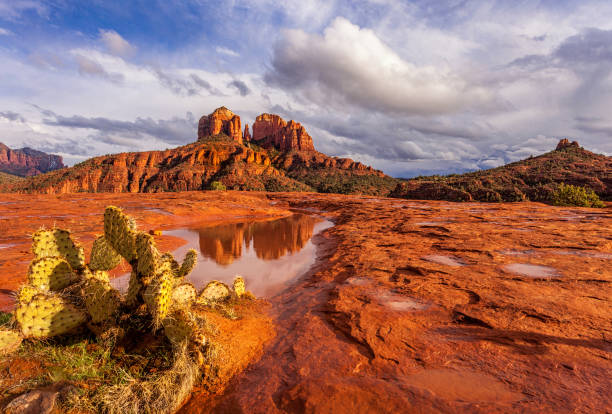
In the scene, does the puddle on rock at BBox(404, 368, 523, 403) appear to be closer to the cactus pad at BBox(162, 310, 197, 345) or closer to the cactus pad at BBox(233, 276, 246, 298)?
the cactus pad at BBox(162, 310, 197, 345)

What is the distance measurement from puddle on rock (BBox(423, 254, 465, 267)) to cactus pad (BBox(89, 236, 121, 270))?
344 inches

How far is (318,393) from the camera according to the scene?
11.1 ft

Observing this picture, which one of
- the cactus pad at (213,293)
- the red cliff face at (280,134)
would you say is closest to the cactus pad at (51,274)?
the cactus pad at (213,293)

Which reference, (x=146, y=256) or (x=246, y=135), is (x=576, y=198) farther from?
(x=246, y=135)

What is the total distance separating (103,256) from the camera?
4.56 m

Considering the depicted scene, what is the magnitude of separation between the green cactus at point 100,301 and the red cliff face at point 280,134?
12314cm

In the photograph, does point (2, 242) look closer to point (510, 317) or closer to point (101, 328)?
point (101, 328)

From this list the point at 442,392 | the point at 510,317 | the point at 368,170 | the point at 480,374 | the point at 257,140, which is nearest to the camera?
the point at 442,392

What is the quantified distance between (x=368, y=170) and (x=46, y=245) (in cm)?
11278

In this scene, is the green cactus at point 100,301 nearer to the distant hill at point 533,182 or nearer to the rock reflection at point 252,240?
the rock reflection at point 252,240

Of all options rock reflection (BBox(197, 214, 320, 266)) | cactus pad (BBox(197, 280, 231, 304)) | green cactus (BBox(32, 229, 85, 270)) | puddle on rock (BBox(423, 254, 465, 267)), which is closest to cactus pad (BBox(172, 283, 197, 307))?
cactus pad (BBox(197, 280, 231, 304))

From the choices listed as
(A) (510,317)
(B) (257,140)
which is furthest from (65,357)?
(B) (257,140)

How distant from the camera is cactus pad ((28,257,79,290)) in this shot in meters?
3.91

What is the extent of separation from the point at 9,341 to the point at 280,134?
138 m
